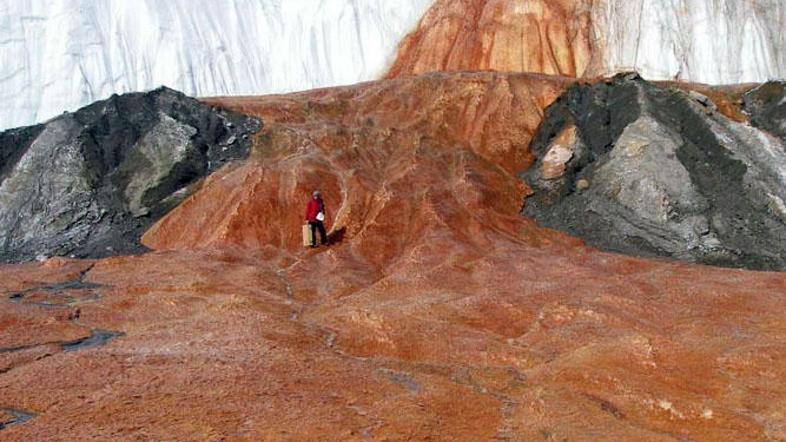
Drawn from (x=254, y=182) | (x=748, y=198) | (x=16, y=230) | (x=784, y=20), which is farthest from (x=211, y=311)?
(x=784, y=20)

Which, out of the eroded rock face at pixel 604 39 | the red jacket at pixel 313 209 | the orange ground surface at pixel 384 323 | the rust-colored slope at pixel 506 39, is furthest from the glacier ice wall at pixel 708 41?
the red jacket at pixel 313 209

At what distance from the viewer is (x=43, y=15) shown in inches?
1624

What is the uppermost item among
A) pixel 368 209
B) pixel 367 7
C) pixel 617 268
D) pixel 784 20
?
pixel 367 7

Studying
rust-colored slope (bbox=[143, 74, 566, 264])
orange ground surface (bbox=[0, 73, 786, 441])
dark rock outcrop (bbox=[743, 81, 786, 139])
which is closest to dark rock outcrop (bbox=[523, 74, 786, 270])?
dark rock outcrop (bbox=[743, 81, 786, 139])

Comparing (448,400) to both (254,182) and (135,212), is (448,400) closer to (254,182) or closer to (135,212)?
(254,182)

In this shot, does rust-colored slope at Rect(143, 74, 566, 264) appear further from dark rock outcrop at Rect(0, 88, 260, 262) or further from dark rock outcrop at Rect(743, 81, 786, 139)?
Result: dark rock outcrop at Rect(743, 81, 786, 139)

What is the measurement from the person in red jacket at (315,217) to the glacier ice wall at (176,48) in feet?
70.1

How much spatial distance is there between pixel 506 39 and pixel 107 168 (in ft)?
70.9

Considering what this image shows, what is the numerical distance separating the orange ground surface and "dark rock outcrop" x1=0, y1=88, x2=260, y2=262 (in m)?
1.27

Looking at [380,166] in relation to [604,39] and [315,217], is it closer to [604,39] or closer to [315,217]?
[315,217]

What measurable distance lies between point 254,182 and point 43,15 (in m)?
27.1

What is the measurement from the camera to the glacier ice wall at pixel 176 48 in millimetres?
39781

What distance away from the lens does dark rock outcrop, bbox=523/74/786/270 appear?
19.8m

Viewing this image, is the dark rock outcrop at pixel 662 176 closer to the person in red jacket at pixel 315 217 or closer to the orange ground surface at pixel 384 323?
the orange ground surface at pixel 384 323
